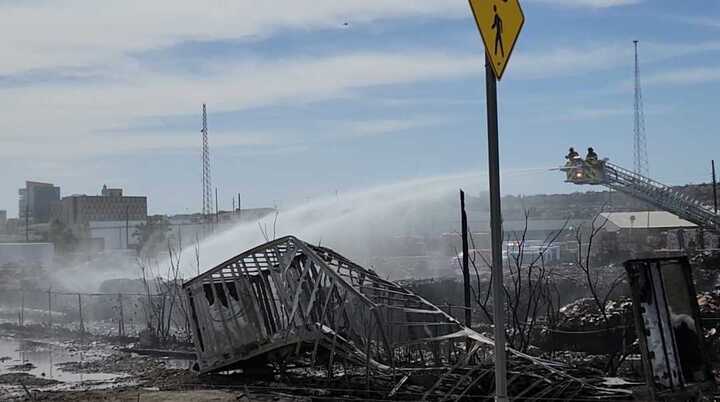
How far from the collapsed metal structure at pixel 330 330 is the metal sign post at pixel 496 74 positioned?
7.21 metres

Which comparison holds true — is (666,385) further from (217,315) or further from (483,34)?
(217,315)

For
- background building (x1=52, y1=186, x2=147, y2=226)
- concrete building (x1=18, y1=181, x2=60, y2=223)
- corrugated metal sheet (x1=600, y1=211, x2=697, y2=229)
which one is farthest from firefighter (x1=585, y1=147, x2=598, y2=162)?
concrete building (x1=18, y1=181, x2=60, y2=223)

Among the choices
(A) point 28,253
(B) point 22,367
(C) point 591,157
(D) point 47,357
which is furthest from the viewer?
(A) point 28,253

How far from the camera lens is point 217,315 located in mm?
18031

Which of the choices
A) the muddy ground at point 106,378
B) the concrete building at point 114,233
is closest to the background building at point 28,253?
the concrete building at point 114,233

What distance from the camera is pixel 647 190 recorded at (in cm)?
3391

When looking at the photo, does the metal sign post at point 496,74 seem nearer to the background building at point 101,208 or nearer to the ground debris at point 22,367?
the ground debris at point 22,367

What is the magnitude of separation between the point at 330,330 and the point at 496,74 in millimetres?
11025

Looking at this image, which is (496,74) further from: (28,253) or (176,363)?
(28,253)

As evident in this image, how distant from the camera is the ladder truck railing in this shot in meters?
31.8

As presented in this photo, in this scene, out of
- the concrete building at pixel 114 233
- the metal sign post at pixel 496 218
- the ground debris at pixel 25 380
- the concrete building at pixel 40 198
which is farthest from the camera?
the concrete building at pixel 40 198

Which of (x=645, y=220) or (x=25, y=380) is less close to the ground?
(x=645, y=220)

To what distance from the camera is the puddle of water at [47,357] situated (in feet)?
67.1

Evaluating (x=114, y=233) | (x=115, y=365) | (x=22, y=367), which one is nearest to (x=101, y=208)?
(x=114, y=233)
